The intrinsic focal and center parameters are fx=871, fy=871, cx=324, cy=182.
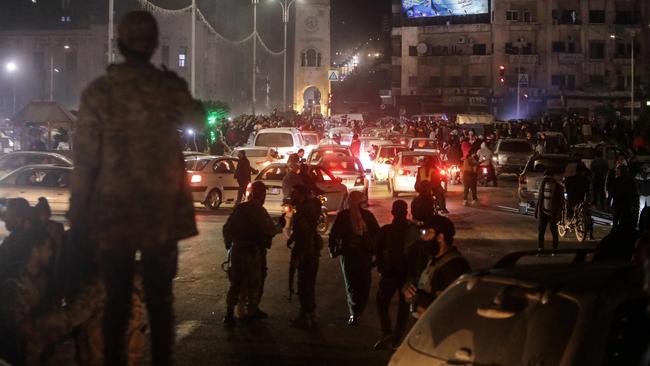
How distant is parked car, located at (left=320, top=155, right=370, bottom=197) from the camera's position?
26.4 m

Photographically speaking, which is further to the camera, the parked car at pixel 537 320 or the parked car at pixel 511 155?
the parked car at pixel 511 155

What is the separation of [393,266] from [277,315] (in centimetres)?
254

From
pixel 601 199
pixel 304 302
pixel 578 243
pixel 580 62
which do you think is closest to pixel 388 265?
pixel 304 302

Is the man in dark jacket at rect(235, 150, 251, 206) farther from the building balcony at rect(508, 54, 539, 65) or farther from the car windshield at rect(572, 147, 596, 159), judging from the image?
the building balcony at rect(508, 54, 539, 65)

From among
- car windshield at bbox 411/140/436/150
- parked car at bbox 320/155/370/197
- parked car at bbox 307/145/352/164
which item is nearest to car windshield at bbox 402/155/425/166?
parked car at bbox 307/145/352/164

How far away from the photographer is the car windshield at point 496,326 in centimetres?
437

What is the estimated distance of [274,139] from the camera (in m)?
34.2

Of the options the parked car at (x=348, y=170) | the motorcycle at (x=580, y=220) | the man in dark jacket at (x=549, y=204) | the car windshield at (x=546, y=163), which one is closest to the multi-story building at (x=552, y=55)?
the car windshield at (x=546, y=163)

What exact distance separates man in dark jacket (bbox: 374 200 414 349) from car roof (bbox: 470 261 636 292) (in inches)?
A: 174

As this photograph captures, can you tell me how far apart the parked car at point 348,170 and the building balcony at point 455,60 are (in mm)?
59059

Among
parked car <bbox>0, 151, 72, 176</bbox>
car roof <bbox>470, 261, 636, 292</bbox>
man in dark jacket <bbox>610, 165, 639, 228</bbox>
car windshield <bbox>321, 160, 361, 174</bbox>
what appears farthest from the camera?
parked car <bbox>0, 151, 72, 176</bbox>

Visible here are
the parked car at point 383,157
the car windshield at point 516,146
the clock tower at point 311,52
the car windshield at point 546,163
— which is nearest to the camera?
the car windshield at point 546,163

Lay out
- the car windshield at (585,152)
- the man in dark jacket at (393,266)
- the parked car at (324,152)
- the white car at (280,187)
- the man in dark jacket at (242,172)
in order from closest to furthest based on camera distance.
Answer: the man in dark jacket at (393,266) → the white car at (280,187) → the man in dark jacket at (242,172) → the parked car at (324,152) → the car windshield at (585,152)

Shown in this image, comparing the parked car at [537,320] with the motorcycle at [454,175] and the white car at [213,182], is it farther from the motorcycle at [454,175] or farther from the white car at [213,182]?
the motorcycle at [454,175]
